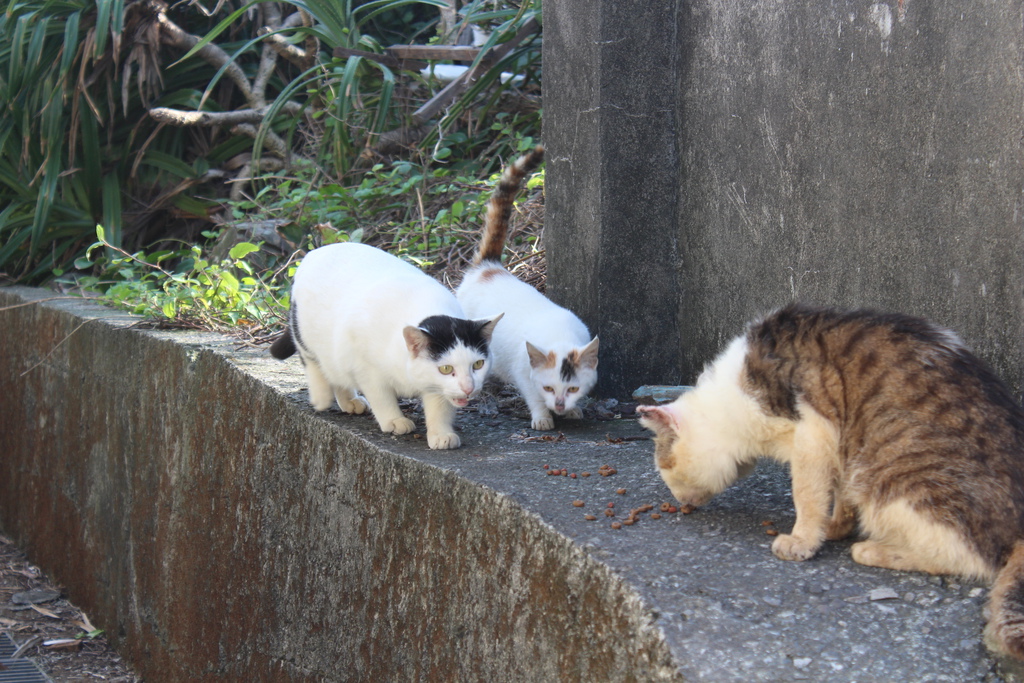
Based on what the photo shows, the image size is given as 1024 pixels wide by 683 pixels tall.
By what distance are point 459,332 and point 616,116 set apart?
1014 millimetres

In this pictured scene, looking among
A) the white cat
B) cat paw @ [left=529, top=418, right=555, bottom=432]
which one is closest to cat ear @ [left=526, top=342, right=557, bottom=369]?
the white cat

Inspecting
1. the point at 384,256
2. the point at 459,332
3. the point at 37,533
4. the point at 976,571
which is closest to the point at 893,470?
the point at 976,571

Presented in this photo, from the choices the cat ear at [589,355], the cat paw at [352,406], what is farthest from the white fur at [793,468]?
the cat paw at [352,406]

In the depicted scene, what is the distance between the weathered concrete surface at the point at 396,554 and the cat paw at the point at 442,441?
0.21 feet

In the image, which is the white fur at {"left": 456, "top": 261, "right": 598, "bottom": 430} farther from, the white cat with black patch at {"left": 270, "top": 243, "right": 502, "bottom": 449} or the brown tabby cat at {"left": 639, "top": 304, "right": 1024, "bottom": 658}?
the brown tabby cat at {"left": 639, "top": 304, "right": 1024, "bottom": 658}

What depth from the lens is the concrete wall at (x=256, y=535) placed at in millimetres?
2180

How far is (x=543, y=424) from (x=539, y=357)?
0.25 metres

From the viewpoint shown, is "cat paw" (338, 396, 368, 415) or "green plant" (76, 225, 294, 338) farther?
"green plant" (76, 225, 294, 338)

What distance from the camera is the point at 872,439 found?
6.58 ft

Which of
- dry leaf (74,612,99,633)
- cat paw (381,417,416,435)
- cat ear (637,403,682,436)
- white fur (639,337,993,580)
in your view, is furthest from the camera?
dry leaf (74,612,99,633)

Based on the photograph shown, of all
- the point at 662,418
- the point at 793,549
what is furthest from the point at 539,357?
the point at 793,549

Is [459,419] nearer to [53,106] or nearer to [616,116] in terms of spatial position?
[616,116]

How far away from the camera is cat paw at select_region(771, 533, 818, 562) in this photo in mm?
2000

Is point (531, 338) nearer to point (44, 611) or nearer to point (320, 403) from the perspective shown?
point (320, 403)
